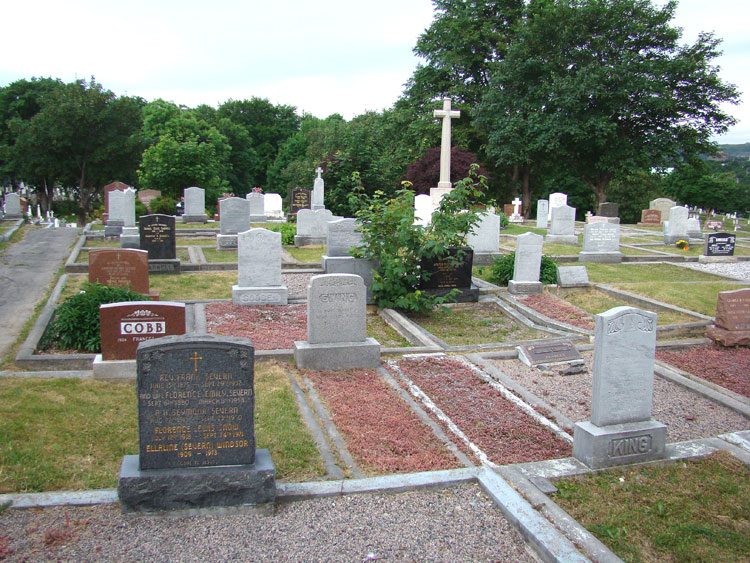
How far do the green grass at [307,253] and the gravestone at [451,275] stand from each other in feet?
15.7

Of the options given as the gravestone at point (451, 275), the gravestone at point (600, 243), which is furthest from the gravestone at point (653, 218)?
the gravestone at point (451, 275)

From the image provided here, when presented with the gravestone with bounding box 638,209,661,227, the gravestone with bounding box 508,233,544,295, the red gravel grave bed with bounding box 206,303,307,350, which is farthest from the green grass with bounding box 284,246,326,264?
the gravestone with bounding box 638,209,661,227

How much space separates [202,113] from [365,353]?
54.4m

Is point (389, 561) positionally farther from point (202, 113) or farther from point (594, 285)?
point (202, 113)

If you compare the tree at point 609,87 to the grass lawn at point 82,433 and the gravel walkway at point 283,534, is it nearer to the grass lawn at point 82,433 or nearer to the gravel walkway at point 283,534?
the grass lawn at point 82,433

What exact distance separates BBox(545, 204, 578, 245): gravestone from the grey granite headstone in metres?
14.1

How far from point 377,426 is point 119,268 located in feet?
22.3

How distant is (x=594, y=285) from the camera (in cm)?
1440

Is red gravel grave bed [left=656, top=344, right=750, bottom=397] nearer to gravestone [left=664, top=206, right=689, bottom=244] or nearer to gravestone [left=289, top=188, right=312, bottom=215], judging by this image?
gravestone [left=664, top=206, right=689, bottom=244]

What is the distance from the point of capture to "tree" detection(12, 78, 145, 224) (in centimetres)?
3362

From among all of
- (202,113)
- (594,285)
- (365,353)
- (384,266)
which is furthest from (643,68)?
(202,113)

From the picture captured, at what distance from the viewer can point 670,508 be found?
484 centimetres

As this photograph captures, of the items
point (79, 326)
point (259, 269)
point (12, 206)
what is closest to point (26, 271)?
point (259, 269)

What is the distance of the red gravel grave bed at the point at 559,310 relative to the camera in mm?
11727
